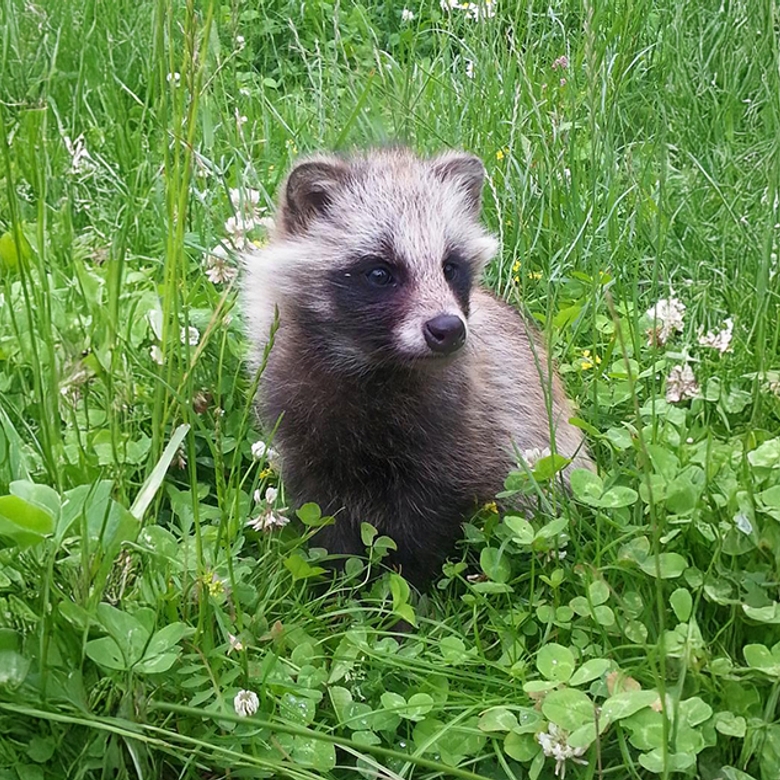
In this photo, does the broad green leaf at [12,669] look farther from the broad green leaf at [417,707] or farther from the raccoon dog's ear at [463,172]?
the raccoon dog's ear at [463,172]

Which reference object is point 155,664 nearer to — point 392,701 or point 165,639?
point 165,639

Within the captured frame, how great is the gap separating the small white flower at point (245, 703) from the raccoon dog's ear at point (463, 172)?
160 centimetres

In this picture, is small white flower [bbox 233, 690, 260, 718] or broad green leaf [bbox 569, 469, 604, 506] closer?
small white flower [bbox 233, 690, 260, 718]

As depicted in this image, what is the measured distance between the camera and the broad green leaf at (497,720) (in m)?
2.09

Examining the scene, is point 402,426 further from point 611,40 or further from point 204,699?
point 611,40

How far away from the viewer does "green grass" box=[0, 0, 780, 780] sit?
6.49ft

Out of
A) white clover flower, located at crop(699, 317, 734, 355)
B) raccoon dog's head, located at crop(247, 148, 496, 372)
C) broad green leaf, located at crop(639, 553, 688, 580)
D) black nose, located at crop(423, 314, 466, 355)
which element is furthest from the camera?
white clover flower, located at crop(699, 317, 734, 355)

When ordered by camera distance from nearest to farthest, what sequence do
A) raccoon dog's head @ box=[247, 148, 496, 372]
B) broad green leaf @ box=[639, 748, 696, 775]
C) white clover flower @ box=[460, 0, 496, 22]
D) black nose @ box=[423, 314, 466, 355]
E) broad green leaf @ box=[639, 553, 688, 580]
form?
broad green leaf @ box=[639, 748, 696, 775] < broad green leaf @ box=[639, 553, 688, 580] < black nose @ box=[423, 314, 466, 355] < raccoon dog's head @ box=[247, 148, 496, 372] < white clover flower @ box=[460, 0, 496, 22]

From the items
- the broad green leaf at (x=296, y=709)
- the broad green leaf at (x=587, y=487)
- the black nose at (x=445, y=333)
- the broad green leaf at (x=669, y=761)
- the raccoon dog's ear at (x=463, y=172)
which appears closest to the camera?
the broad green leaf at (x=669, y=761)

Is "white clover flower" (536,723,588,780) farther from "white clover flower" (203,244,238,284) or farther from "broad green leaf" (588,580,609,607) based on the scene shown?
"white clover flower" (203,244,238,284)

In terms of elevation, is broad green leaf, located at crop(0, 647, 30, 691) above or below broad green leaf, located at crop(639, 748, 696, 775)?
above

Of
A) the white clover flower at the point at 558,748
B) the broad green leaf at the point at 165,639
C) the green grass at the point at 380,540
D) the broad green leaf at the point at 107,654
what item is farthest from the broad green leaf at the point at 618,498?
the broad green leaf at the point at 107,654

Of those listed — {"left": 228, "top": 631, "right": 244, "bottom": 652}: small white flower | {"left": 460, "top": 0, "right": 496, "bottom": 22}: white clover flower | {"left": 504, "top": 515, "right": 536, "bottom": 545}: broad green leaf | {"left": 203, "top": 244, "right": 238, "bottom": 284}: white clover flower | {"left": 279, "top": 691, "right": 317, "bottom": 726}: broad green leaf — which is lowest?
{"left": 279, "top": 691, "right": 317, "bottom": 726}: broad green leaf

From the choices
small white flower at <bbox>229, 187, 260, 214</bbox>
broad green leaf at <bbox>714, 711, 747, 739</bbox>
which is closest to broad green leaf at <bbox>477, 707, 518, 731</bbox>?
broad green leaf at <bbox>714, 711, 747, 739</bbox>
